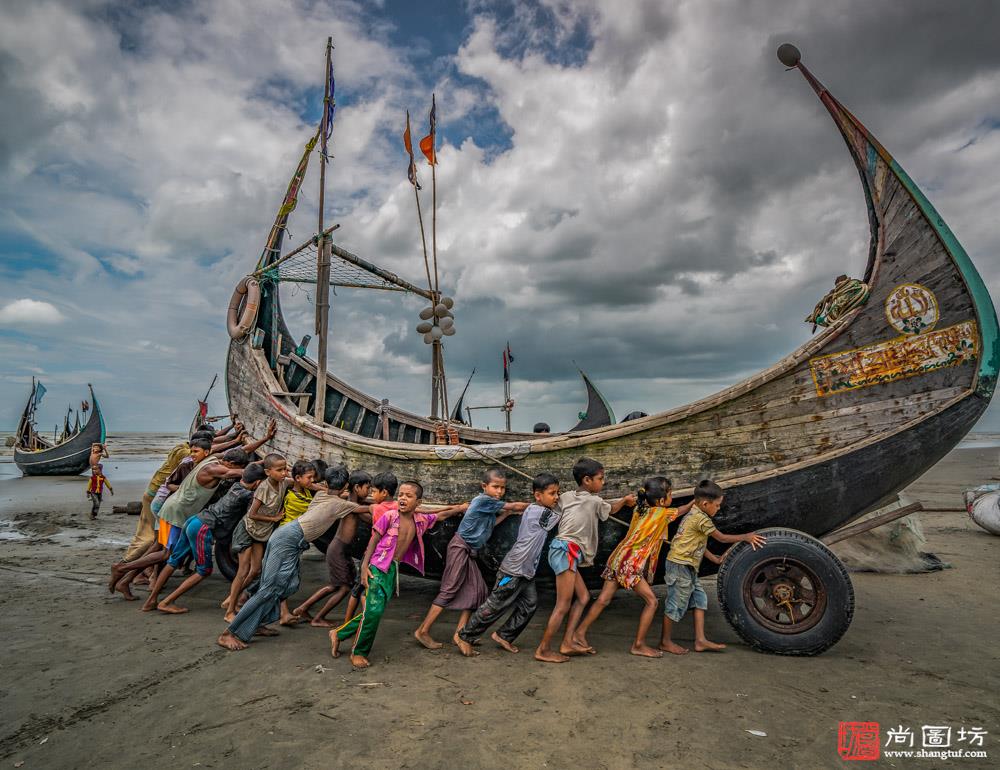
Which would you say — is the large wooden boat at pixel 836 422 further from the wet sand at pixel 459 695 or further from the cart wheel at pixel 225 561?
the cart wheel at pixel 225 561

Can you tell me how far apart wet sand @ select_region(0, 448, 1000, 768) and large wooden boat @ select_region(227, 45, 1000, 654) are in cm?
65

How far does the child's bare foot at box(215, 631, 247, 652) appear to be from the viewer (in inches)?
155

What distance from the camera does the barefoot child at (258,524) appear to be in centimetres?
465

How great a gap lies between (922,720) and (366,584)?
11.1 ft

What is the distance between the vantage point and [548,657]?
145 inches

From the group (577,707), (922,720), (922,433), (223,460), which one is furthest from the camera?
(223,460)

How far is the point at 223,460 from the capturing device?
5.48 metres

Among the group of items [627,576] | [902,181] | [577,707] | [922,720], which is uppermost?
[902,181]

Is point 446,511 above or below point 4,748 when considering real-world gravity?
above

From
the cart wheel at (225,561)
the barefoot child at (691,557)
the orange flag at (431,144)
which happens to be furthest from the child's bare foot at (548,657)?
the orange flag at (431,144)

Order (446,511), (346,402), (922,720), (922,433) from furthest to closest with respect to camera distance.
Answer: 1. (346,402)
2. (446,511)
3. (922,433)
4. (922,720)

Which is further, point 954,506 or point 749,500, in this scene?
point 954,506

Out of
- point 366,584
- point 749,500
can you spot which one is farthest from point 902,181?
point 366,584

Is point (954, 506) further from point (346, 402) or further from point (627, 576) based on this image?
point (346, 402)
